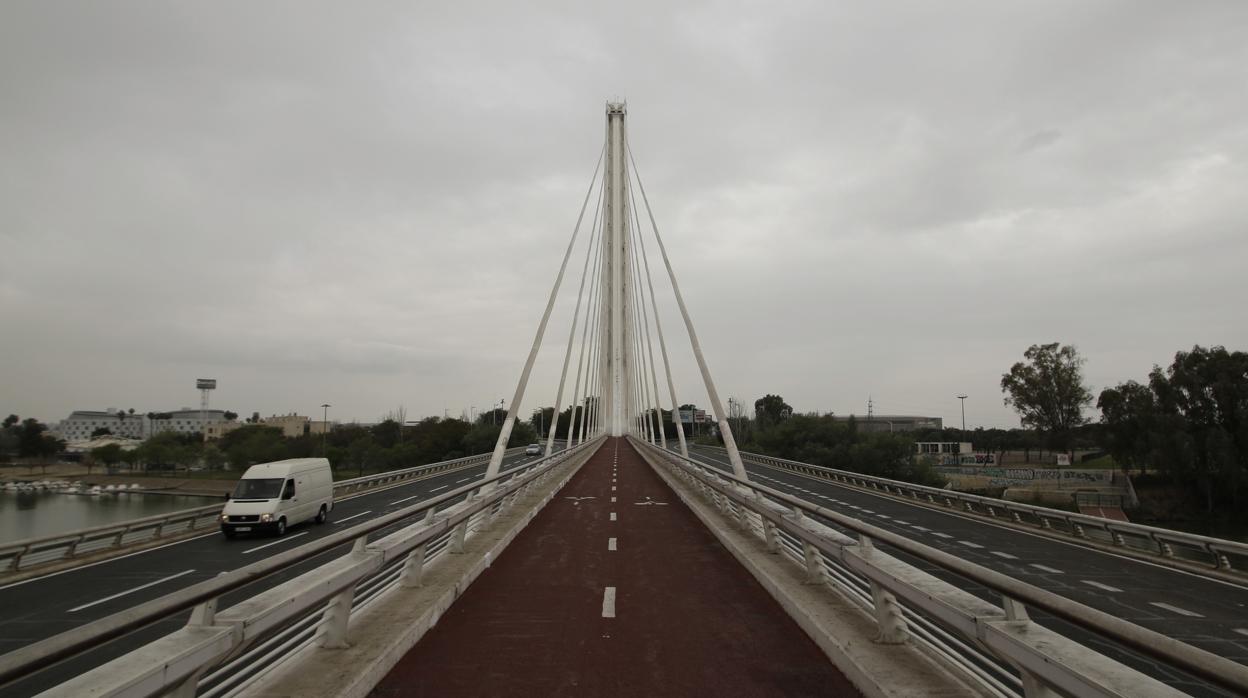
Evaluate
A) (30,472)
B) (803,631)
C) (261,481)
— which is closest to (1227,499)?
(803,631)

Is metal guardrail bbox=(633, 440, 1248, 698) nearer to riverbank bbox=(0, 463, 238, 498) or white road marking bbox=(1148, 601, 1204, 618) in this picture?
white road marking bbox=(1148, 601, 1204, 618)

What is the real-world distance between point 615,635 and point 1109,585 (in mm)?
10778

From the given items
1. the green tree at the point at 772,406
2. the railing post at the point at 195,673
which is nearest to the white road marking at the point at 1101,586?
the railing post at the point at 195,673

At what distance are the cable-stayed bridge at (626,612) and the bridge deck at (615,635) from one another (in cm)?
3

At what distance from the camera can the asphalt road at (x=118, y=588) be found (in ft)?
27.3

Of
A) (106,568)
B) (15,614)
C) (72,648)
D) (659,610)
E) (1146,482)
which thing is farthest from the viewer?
(1146,482)

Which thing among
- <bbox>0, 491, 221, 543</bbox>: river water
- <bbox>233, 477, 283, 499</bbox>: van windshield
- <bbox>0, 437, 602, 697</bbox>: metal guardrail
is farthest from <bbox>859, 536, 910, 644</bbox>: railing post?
<bbox>0, 491, 221, 543</bbox>: river water

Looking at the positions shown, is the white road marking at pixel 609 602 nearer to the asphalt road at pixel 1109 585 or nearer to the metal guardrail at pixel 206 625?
the metal guardrail at pixel 206 625

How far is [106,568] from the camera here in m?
14.7

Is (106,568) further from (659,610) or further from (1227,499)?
(1227,499)

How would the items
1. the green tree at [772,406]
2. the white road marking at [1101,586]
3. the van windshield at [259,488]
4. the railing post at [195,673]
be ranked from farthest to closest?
the green tree at [772,406]
the van windshield at [259,488]
the white road marking at [1101,586]
the railing post at [195,673]

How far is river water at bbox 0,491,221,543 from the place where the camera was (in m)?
45.2

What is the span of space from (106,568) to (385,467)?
70.3 metres

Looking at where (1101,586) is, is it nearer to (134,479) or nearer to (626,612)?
(626,612)
